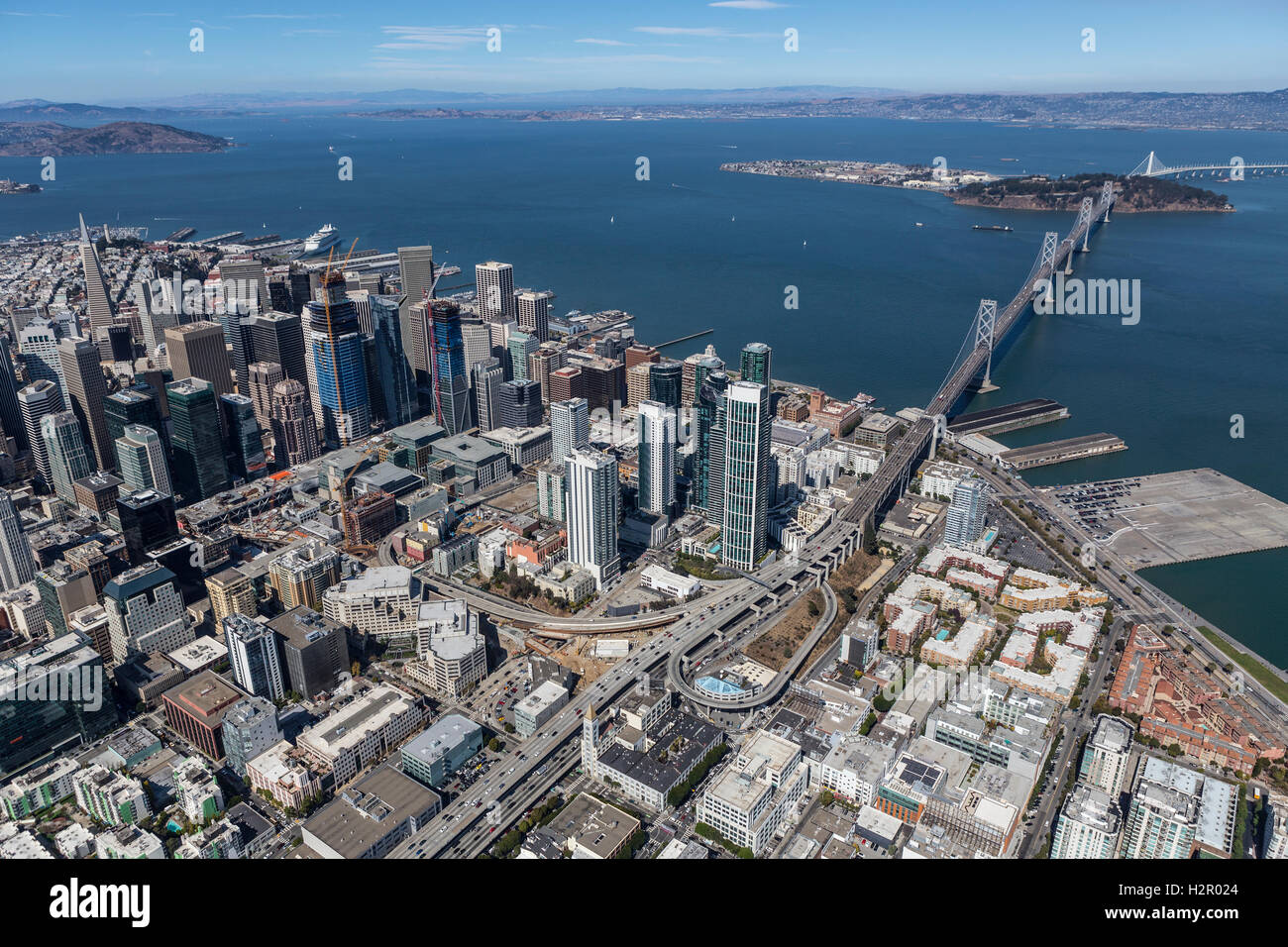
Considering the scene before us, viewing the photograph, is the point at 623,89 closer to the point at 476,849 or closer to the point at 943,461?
the point at 943,461

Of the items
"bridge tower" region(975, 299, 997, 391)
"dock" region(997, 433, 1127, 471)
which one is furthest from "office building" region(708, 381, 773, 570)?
"bridge tower" region(975, 299, 997, 391)

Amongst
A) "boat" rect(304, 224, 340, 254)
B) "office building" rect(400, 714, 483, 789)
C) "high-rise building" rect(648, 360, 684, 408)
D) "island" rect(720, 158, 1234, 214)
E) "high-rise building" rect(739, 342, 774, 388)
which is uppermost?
"island" rect(720, 158, 1234, 214)

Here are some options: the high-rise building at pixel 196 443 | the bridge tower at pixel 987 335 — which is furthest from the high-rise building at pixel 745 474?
the bridge tower at pixel 987 335

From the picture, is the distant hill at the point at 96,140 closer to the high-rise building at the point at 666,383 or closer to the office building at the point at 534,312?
the office building at the point at 534,312

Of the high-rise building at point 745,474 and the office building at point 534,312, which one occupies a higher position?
the office building at point 534,312

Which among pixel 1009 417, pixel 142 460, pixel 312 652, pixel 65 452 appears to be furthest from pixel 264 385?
pixel 1009 417

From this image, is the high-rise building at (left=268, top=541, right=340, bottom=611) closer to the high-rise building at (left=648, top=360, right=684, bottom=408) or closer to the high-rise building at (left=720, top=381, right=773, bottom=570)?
the high-rise building at (left=720, top=381, right=773, bottom=570)
